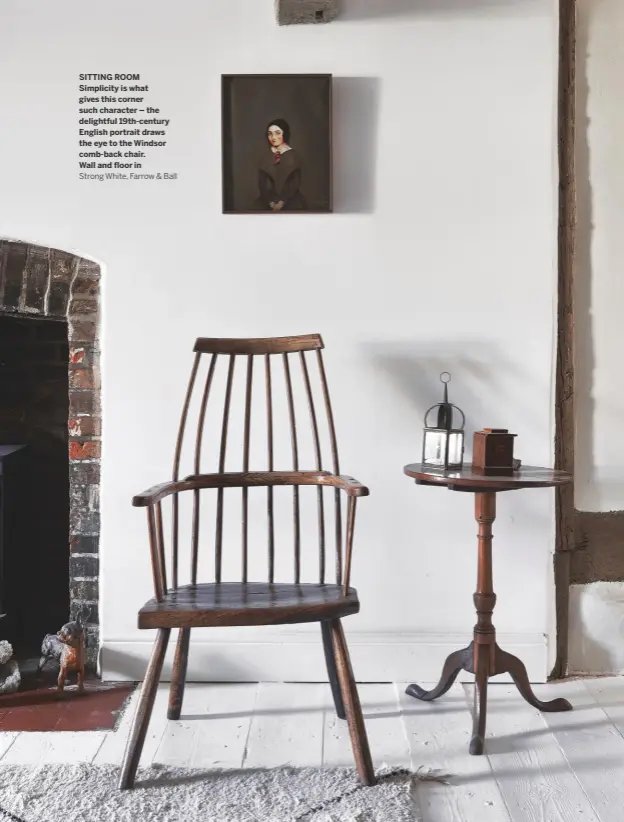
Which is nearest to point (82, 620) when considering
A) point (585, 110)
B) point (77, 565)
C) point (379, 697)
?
point (77, 565)

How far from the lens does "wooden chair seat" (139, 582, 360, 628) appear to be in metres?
1.71

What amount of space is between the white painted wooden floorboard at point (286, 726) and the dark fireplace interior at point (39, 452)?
910 millimetres

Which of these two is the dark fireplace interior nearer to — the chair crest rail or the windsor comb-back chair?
the windsor comb-back chair

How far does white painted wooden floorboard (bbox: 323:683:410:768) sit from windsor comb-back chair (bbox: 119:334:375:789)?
0.06 meters

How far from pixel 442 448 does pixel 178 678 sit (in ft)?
3.22

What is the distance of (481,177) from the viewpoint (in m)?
2.39

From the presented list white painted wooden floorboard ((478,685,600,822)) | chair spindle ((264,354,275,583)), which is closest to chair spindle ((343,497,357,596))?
chair spindle ((264,354,275,583))

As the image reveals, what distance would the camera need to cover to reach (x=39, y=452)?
8.91ft

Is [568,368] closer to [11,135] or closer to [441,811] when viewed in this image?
[441,811]

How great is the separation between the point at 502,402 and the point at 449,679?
34.0 inches

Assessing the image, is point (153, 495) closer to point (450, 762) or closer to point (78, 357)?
point (78, 357)

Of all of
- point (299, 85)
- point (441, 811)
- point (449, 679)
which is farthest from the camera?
point (299, 85)

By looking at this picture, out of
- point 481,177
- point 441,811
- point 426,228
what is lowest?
point 441,811

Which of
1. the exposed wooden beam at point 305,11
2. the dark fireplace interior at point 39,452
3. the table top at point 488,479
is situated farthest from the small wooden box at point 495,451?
the dark fireplace interior at point 39,452
